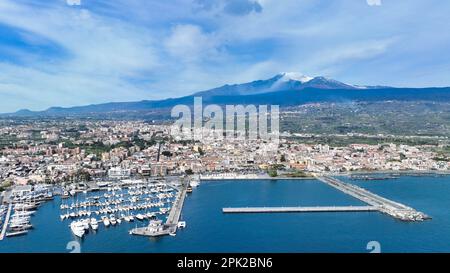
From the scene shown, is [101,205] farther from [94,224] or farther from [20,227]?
[20,227]

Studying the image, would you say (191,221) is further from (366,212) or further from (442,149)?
(442,149)

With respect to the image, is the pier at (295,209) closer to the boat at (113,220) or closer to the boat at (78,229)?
the boat at (113,220)

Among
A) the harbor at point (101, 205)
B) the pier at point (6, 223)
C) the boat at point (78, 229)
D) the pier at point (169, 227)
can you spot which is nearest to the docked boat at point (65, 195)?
the harbor at point (101, 205)

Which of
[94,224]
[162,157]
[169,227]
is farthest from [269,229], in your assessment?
[162,157]

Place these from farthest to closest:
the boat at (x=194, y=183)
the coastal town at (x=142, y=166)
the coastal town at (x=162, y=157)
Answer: the coastal town at (x=162, y=157) → the boat at (x=194, y=183) → the coastal town at (x=142, y=166)

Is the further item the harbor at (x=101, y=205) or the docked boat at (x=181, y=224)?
the harbor at (x=101, y=205)

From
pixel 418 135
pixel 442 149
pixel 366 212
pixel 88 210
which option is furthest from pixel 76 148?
pixel 418 135
